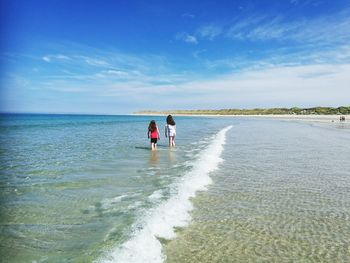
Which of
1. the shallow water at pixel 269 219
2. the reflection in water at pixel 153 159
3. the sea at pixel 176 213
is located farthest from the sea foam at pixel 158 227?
the reflection in water at pixel 153 159

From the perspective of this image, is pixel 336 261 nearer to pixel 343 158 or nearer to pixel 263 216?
pixel 263 216

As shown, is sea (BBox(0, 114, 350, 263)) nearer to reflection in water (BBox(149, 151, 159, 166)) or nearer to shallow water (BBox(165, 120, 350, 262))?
shallow water (BBox(165, 120, 350, 262))

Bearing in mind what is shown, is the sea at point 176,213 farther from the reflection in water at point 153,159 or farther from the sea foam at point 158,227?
the reflection in water at point 153,159

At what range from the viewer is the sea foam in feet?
16.4

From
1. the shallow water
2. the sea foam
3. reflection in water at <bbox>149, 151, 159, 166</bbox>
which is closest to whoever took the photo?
the sea foam

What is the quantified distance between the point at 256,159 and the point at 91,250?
1114cm

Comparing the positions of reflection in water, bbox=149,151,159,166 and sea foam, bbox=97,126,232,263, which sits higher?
sea foam, bbox=97,126,232,263

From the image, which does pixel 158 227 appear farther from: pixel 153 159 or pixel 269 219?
pixel 153 159

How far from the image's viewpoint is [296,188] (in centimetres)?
948

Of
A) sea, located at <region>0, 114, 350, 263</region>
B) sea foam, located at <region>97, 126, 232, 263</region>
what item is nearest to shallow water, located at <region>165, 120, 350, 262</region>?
sea, located at <region>0, 114, 350, 263</region>

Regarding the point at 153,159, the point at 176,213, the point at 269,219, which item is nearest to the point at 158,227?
the point at 176,213

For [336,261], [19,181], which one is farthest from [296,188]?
[19,181]

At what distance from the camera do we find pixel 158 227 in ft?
20.4

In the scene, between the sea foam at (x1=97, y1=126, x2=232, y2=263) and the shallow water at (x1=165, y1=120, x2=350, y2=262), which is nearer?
the sea foam at (x1=97, y1=126, x2=232, y2=263)
